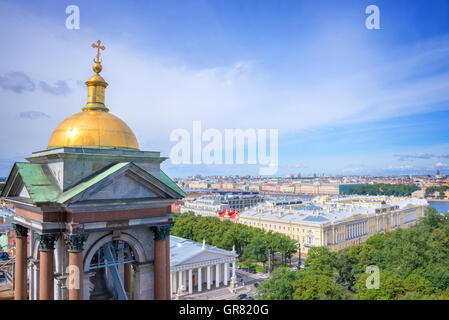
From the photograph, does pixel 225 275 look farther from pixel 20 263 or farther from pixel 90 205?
pixel 90 205

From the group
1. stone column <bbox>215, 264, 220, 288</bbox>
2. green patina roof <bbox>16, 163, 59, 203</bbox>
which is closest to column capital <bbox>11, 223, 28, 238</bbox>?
green patina roof <bbox>16, 163, 59, 203</bbox>

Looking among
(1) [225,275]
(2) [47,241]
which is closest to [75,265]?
(2) [47,241]

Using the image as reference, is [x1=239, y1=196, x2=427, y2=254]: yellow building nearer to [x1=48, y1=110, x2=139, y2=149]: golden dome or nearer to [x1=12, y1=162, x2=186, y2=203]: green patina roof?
[x1=48, y1=110, x2=139, y2=149]: golden dome

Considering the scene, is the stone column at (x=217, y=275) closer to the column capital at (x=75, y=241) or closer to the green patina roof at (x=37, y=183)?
the column capital at (x=75, y=241)

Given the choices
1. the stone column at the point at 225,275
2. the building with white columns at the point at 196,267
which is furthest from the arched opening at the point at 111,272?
the stone column at the point at 225,275

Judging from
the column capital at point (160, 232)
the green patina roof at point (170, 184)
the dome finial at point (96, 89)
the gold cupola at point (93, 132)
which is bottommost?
the column capital at point (160, 232)
